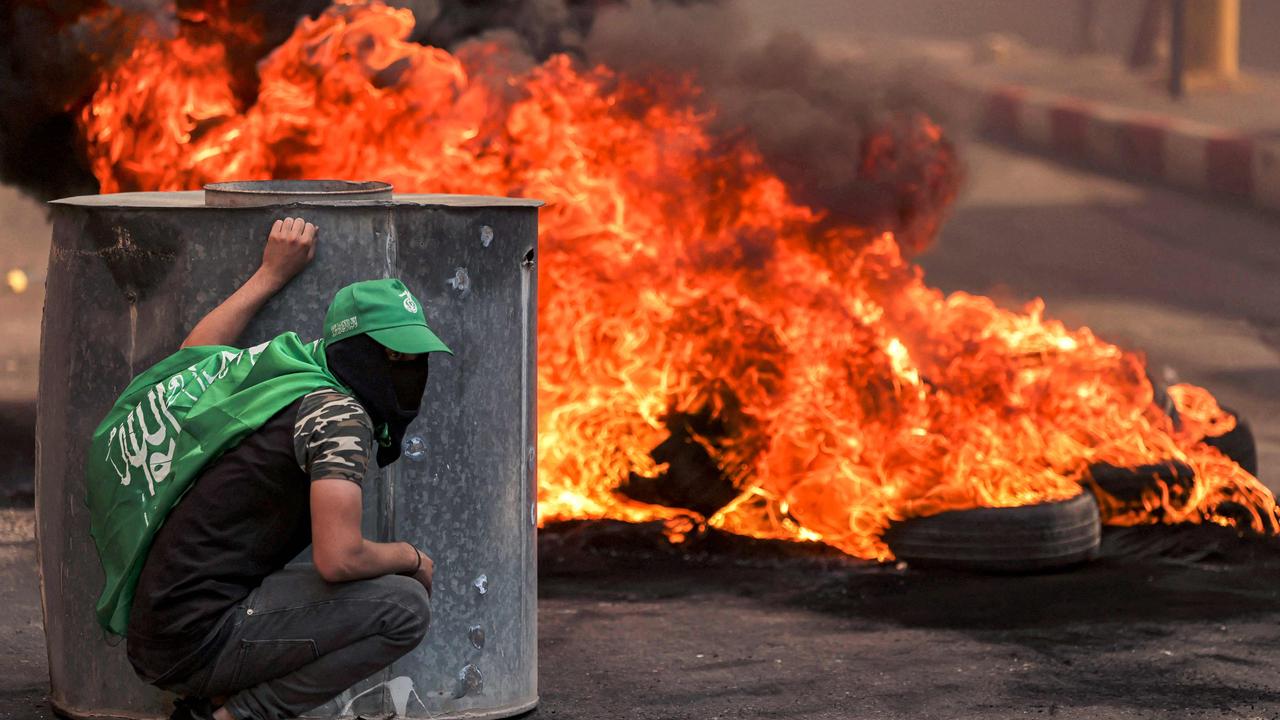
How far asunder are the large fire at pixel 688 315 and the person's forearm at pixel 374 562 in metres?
3.10

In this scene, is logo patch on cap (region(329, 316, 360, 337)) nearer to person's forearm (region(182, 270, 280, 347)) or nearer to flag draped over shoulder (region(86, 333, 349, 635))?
flag draped over shoulder (region(86, 333, 349, 635))

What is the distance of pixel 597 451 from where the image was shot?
744cm

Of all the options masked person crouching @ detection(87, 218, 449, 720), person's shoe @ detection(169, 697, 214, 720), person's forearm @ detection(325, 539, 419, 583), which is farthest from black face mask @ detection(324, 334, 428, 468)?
person's shoe @ detection(169, 697, 214, 720)

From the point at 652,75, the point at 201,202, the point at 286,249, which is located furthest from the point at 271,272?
the point at 652,75

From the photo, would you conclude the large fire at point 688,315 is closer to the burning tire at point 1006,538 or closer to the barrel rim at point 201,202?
the burning tire at point 1006,538

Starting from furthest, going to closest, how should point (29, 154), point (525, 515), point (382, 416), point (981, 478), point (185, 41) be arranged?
1. point (29, 154)
2. point (185, 41)
3. point (981, 478)
4. point (525, 515)
5. point (382, 416)

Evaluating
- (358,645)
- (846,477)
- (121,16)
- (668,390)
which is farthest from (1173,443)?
(121,16)

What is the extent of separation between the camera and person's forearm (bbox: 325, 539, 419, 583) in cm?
409

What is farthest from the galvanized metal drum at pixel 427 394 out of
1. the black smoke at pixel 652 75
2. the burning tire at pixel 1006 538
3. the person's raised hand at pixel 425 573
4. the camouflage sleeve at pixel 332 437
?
the black smoke at pixel 652 75

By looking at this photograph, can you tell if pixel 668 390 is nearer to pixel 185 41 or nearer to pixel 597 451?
pixel 597 451

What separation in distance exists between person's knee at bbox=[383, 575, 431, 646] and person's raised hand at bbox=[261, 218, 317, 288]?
0.82m

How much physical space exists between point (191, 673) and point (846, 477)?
356cm

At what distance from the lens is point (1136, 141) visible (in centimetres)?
2198

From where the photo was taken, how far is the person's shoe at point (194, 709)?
432 centimetres
